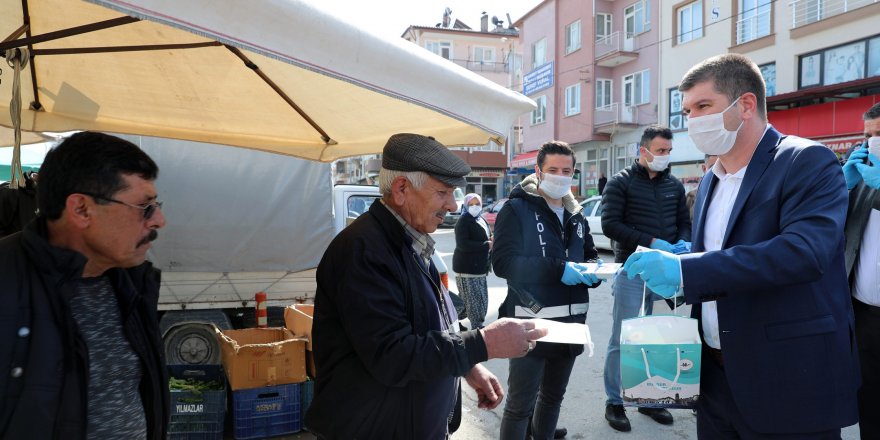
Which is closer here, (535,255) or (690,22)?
(535,255)

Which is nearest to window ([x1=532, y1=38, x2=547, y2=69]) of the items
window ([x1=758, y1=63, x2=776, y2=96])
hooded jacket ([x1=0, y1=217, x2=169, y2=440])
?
window ([x1=758, y1=63, x2=776, y2=96])

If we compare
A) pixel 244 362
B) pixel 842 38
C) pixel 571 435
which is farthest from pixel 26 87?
pixel 842 38

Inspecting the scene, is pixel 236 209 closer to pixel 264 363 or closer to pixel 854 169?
pixel 264 363

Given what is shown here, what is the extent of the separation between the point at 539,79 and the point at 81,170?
31286mm

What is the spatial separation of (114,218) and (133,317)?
36 centimetres

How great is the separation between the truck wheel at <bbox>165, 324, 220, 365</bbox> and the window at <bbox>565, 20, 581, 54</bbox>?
26.7 metres

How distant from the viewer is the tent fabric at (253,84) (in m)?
1.48

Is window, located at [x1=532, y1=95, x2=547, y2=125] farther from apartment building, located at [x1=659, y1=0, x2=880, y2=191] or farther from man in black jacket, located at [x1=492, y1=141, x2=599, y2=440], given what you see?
man in black jacket, located at [x1=492, y1=141, x2=599, y2=440]

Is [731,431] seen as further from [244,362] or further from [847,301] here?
[244,362]

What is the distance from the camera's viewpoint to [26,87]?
311 centimetres

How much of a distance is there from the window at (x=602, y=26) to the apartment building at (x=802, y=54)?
5399 mm

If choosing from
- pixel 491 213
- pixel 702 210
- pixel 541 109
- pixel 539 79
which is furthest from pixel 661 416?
pixel 541 109

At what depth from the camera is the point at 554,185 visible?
→ 3439 millimetres

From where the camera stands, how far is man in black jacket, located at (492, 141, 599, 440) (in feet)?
10.6
